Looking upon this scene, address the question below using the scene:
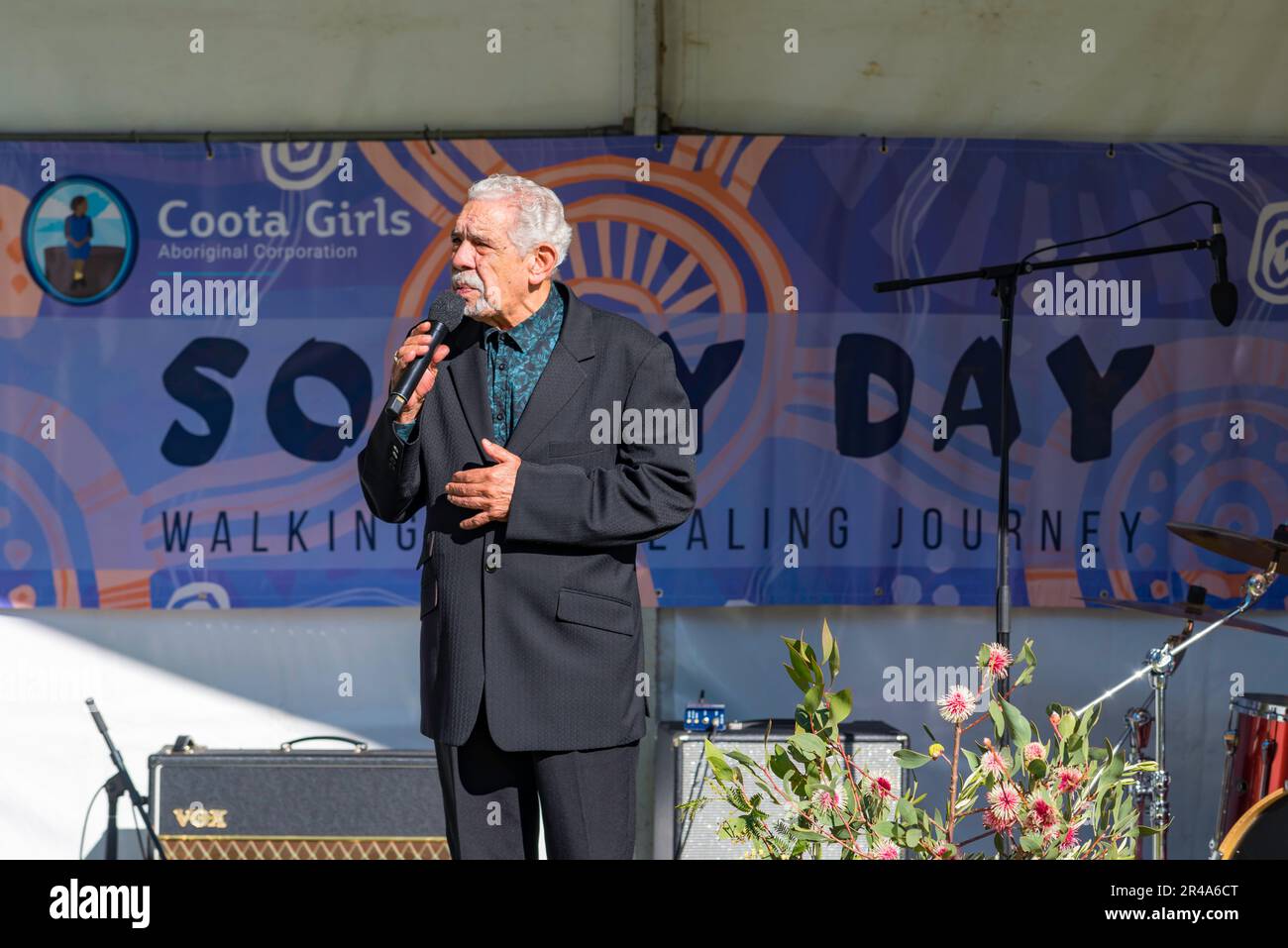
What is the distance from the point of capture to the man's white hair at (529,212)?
199cm

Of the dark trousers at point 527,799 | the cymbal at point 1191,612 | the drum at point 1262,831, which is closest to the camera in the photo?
the dark trousers at point 527,799

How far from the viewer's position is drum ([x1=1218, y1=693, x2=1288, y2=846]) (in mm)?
3230

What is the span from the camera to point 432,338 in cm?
194

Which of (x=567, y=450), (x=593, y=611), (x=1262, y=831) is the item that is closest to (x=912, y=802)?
(x=593, y=611)

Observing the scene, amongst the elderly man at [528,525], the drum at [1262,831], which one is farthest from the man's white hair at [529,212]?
the drum at [1262,831]

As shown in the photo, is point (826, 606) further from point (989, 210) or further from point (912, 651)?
point (989, 210)

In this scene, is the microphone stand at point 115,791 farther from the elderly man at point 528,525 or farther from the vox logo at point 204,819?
the elderly man at point 528,525

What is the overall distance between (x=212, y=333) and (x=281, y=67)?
2.76 feet

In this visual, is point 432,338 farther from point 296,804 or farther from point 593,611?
point 296,804

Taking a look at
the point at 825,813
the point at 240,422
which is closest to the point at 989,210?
the point at 240,422

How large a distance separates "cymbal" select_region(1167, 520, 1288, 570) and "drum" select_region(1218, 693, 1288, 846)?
1.17 ft

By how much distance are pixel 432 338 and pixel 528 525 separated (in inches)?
12.5

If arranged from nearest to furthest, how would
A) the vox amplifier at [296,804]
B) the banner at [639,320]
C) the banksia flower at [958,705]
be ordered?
the banksia flower at [958,705] < the vox amplifier at [296,804] < the banner at [639,320]

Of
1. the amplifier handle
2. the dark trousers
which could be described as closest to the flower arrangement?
the dark trousers
